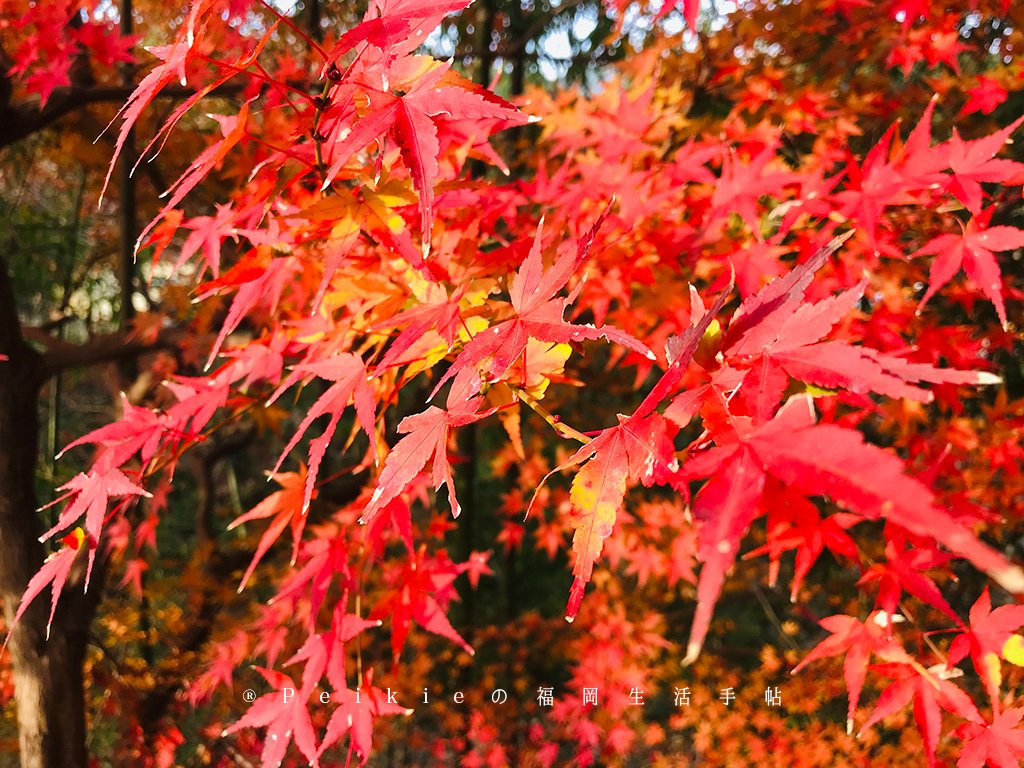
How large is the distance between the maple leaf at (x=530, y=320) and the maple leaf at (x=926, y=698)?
628 millimetres

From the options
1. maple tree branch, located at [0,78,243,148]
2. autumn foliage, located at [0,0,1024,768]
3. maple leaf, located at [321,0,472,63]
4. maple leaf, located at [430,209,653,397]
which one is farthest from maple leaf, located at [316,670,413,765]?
maple tree branch, located at [0,78,243,148]

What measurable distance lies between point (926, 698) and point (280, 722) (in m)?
1.04

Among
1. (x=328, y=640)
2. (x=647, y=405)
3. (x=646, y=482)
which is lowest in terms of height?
(x=328, y=640)

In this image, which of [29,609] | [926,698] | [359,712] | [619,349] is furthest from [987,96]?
[29,609]

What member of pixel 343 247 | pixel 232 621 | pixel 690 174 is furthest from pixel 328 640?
pixel 232 621

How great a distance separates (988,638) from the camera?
0.92 m

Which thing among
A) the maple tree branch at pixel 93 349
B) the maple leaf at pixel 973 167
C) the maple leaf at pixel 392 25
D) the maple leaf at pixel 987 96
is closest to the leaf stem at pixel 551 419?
the maple leaf at pixel 392 25

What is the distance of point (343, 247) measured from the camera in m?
0.82

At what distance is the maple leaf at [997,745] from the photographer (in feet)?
2.84

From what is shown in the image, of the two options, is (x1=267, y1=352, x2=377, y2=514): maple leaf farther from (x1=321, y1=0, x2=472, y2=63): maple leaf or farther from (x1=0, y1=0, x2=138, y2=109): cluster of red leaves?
(x1=0, y1=0, x2=138, y2=109): cluster of red leaves

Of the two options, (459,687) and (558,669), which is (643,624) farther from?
(558,669)

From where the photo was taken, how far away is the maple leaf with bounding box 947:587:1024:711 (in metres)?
0.88

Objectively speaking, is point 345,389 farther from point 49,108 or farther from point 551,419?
point 49,108

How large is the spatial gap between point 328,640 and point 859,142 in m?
3.36
